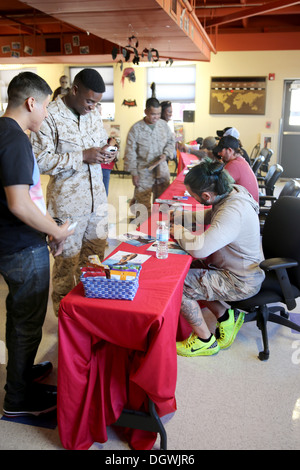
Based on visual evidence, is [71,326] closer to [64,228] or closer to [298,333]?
[64,228]

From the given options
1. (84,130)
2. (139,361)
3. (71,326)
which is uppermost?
(84,130)

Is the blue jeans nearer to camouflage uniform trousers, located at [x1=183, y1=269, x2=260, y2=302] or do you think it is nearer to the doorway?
camouflage uniform trousers, located at [x1=183, y1=269, x2=260, y2=302]

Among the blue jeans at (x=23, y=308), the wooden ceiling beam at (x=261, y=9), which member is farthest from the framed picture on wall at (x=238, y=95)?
the blue jeans at (x=23, y=308)

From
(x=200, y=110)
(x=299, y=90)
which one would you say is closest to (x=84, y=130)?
(x=200, y=110)

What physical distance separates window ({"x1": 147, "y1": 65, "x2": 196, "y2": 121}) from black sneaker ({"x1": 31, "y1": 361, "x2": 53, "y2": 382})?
8875 mm

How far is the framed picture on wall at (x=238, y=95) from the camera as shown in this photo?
984 cm

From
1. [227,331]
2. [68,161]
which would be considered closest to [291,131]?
[227,331]

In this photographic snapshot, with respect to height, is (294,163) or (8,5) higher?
(8,5)

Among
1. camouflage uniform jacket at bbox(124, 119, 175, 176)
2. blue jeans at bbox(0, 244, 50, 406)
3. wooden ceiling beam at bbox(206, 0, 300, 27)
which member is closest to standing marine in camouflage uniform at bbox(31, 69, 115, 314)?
blue jeans at bbox(0, 244, 50, 406)

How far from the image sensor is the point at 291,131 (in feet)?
33.4

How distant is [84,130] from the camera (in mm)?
2873

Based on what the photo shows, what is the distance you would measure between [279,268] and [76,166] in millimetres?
1425

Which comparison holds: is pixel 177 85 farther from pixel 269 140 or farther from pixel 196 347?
pixel 196 347
